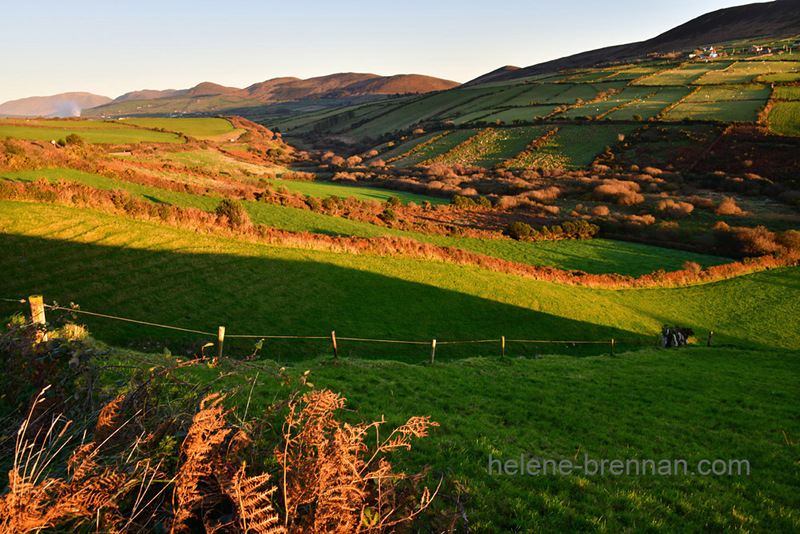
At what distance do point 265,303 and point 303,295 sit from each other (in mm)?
2427

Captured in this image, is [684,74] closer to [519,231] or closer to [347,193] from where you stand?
[519,231]

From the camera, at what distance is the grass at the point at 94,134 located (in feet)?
214

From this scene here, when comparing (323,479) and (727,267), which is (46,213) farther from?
(727,267)

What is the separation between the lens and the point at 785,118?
83.8 meters

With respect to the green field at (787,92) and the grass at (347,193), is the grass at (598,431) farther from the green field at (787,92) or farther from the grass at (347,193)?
the green field at (787,92)

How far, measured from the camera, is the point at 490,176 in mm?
83062

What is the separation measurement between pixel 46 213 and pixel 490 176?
7516 centimetres

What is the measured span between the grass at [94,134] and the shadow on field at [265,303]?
6292 centimetres

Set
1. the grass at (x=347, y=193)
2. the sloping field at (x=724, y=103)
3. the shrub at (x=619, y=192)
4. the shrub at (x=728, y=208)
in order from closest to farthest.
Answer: the shrub at (x=728, y=208) → the grass at (x=347, y=193) → the shrub at (x=619, y=192) → the sloping field at (x=724, y=103)

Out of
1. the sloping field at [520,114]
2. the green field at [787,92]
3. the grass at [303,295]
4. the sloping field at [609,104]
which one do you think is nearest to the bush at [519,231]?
the grass at [303,295]

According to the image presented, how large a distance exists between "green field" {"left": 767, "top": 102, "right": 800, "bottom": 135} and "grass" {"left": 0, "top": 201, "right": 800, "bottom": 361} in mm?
72123

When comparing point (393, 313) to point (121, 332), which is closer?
point (121, 332)

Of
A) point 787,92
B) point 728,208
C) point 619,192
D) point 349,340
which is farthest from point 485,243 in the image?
point 787,92

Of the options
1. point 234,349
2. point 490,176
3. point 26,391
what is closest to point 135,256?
point 234,349
